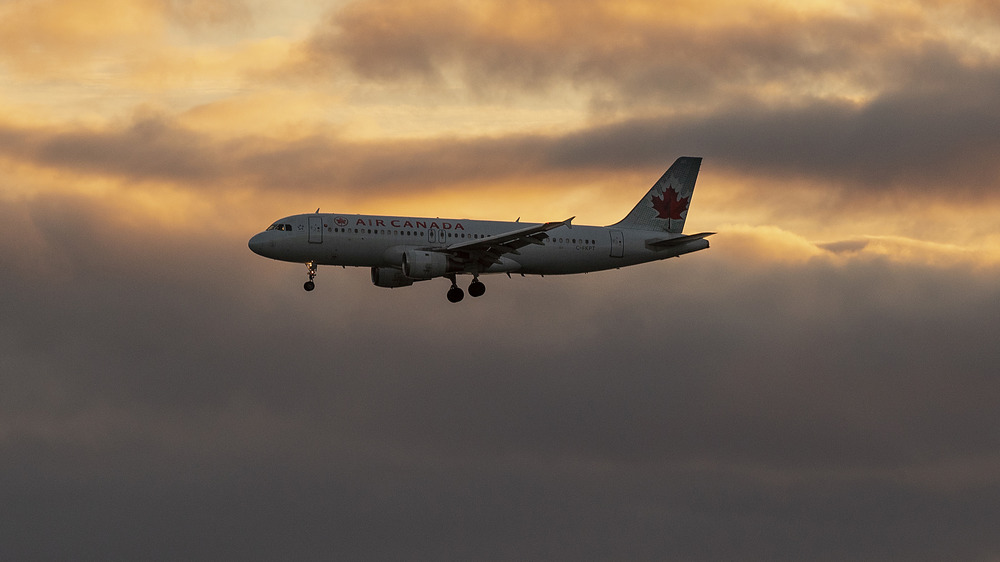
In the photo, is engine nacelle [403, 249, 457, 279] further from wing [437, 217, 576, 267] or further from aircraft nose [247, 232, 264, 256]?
aircraft nose [247, 232, 264, 256]

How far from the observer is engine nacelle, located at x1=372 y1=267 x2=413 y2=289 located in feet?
329

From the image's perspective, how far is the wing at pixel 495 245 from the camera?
309ft

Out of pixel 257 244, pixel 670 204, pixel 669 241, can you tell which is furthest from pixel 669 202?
pixel 257 244

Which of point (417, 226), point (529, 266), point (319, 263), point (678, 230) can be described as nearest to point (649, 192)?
point (678, 230)

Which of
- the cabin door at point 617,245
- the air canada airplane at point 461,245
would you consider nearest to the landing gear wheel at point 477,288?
the air canada airplane at point 461,245

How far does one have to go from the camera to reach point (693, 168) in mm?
111562

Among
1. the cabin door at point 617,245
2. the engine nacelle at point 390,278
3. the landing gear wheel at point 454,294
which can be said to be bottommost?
the landing gear wheel at point 454,294

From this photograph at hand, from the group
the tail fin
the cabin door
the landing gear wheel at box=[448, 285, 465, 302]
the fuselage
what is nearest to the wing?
the fuselage

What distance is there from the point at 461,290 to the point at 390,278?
192 inches

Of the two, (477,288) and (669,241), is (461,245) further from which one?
(669,241)

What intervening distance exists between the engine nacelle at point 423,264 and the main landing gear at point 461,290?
9.05 feet

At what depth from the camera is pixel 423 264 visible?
310 feet

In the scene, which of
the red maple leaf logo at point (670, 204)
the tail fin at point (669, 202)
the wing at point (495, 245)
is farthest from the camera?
the red maple leaf logo at point (670, 204)

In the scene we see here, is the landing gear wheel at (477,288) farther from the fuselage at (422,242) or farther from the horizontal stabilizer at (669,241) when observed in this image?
the horizontal stabilizer at (669,241)
